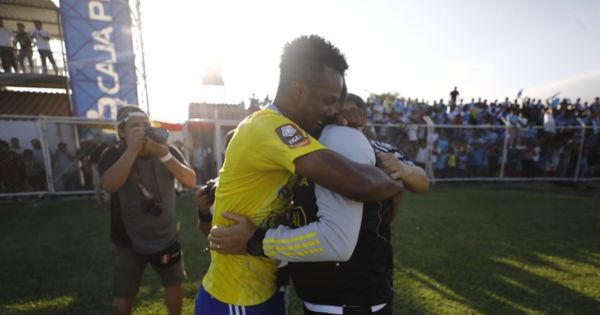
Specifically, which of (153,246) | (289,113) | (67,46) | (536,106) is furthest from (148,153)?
(536,106)

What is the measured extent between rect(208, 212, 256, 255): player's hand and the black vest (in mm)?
255

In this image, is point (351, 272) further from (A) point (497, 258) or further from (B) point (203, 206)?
(A) point (497, 258)

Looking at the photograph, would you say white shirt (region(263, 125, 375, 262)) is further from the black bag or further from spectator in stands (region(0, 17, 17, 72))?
spectator in stands (region(0, 17, 17, 72))

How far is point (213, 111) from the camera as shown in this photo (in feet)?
75.4

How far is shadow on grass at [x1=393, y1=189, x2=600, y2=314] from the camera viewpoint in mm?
3445

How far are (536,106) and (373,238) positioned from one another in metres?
19.8

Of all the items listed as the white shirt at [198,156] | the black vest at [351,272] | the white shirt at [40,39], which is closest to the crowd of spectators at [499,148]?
the white shirt at [198,156]

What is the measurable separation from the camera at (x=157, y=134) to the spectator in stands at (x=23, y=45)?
14.8m

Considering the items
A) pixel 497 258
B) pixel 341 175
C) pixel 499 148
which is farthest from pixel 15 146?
pixel 499 148

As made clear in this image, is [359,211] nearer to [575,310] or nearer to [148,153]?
[148,153]

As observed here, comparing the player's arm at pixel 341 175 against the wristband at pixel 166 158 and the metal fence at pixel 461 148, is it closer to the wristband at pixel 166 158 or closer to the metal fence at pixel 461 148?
the wristband at pixel 166 158

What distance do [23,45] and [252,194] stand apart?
16374mm

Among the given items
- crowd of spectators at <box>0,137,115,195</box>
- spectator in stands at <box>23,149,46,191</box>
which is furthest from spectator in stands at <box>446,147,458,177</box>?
spectator in stands at <box>23,149,46,191</box>

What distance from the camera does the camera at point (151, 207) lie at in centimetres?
251
